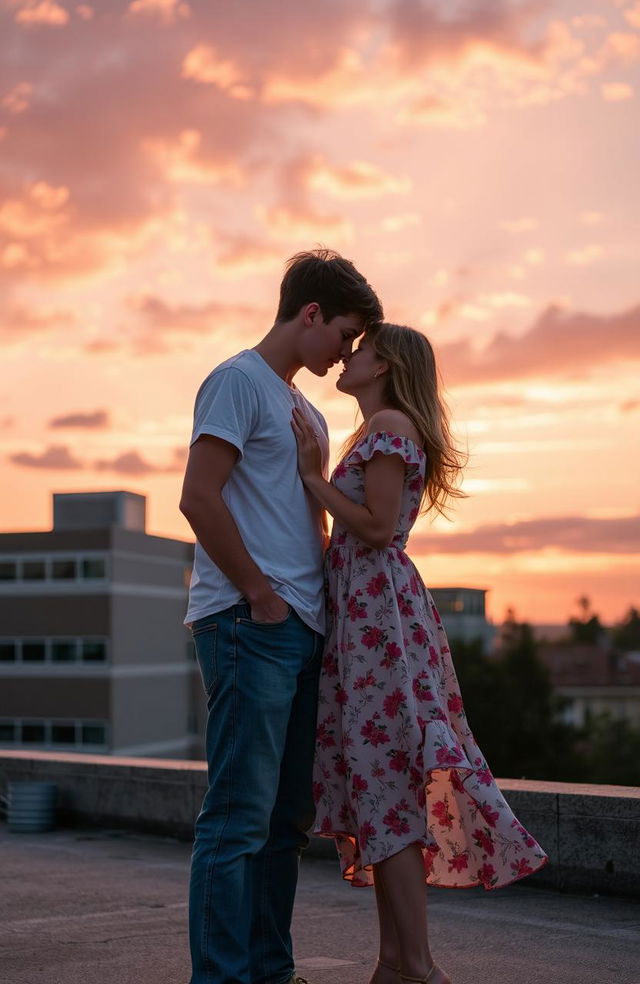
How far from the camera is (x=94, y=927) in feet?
18.5

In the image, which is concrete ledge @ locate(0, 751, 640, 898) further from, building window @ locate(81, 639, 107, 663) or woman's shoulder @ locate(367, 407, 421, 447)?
building window @ locate(81, 639, 107, 663)

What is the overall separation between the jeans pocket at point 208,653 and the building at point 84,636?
241 ft

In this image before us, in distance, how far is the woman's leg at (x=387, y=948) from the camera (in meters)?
4.25

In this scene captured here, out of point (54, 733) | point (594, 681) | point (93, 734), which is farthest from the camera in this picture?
point (594, 681)

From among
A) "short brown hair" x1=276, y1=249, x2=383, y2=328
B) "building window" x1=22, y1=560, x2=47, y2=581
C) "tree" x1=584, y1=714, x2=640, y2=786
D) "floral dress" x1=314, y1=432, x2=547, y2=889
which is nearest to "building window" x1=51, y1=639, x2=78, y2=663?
"building window" x1=22, y1=560, x2=47, y2=581

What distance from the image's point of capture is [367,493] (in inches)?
168

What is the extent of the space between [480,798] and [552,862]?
2284mm

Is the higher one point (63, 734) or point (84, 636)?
point (84, 636)

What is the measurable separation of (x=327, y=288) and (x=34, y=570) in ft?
257

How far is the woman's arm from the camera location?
13.7 feet

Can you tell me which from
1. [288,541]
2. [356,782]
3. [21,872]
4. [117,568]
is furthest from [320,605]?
[117,568]

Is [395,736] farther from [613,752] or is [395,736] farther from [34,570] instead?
[613,752]

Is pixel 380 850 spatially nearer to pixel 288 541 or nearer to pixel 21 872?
pixel 288 541

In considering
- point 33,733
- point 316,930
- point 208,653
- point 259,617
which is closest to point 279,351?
point 259,617
